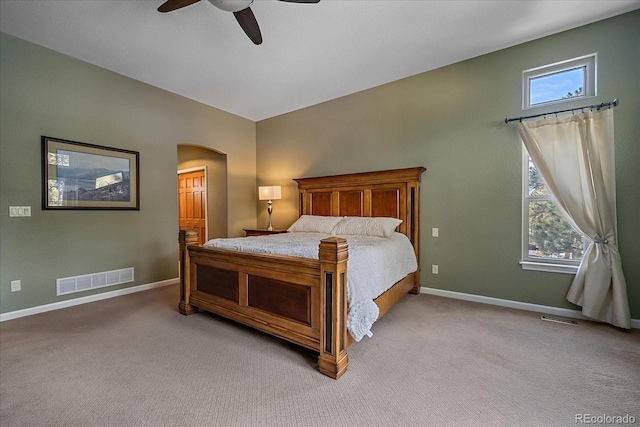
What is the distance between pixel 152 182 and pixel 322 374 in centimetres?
366

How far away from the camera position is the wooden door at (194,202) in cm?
560

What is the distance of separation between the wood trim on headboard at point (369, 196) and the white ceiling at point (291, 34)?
4.63ft

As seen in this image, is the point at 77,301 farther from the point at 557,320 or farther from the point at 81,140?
the point at 557,320

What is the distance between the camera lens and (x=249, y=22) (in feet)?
7.41

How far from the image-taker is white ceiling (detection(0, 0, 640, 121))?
8.10 ft

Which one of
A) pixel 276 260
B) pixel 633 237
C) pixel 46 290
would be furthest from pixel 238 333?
pixel 633 237

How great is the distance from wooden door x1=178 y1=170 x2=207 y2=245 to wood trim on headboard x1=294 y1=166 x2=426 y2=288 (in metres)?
2.26

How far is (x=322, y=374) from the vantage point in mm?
1863

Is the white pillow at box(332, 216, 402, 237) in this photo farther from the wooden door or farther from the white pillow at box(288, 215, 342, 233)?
the wooden door

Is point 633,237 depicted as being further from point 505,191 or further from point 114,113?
point 114,113

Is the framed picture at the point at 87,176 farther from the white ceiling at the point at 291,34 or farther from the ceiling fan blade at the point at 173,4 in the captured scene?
the ceiling fan blade at the point at 173,4

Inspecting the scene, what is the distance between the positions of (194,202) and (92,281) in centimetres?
269

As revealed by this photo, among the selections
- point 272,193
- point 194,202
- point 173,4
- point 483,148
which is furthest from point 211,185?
point 483,148

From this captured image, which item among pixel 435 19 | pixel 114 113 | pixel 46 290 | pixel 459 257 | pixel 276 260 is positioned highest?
pixel 435 19
